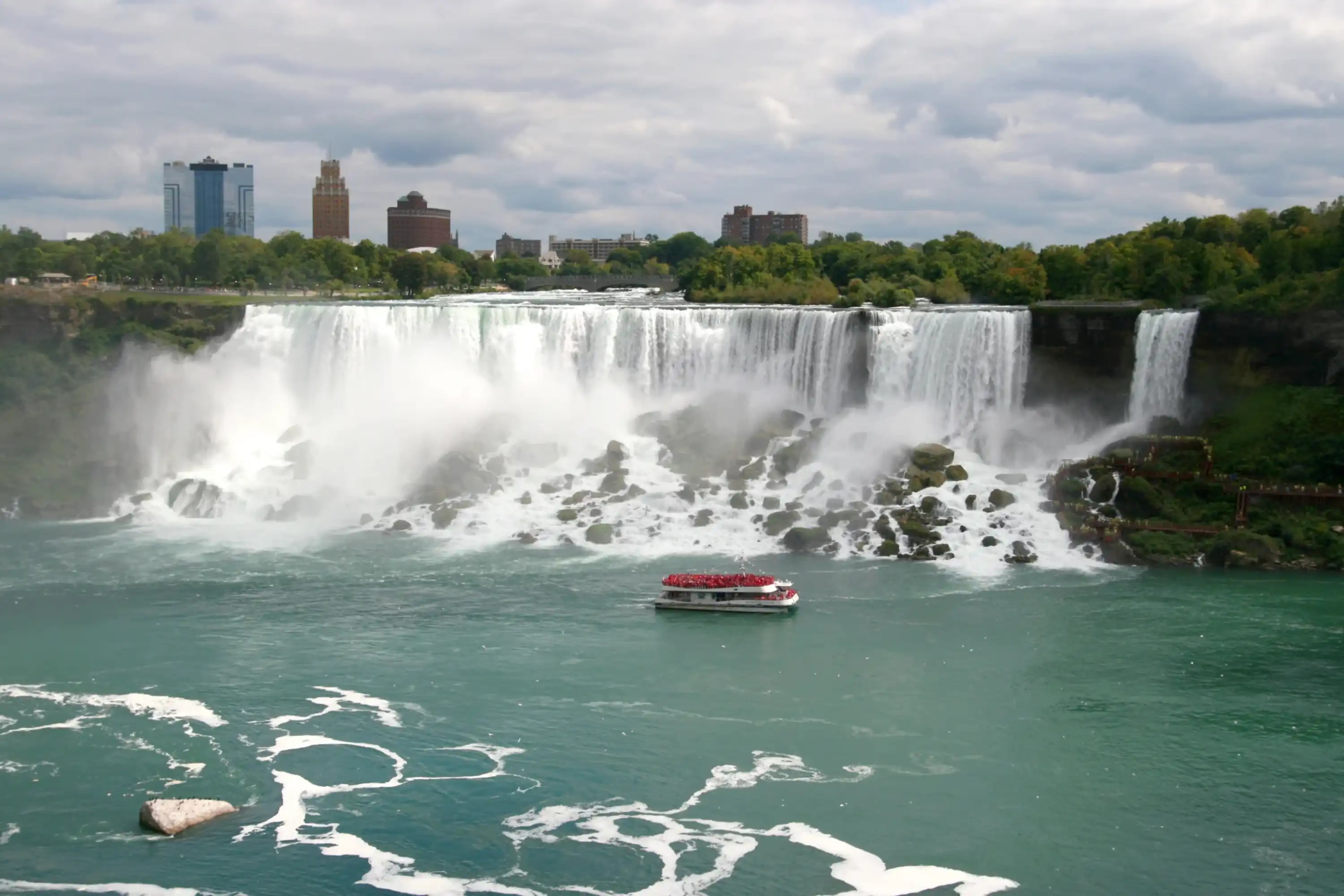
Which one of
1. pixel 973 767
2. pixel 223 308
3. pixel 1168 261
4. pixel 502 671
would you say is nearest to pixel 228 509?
pixel 223 308

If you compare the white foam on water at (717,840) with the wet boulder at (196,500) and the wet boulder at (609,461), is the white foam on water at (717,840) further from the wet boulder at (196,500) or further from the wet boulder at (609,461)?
the wet boulder at (196,500)

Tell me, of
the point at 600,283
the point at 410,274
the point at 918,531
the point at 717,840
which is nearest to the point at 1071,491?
the point at 918,531

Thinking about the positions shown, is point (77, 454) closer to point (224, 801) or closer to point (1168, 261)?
point (224, 801)

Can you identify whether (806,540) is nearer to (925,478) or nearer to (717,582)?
(925,478)

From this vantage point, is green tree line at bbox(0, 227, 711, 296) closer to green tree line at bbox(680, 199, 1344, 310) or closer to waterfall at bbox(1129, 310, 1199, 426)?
green tree line at bbox(680, 199, 1344, 310)

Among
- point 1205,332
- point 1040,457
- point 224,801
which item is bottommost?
point 224,801

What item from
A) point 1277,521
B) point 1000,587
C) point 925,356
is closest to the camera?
point 1000,587
